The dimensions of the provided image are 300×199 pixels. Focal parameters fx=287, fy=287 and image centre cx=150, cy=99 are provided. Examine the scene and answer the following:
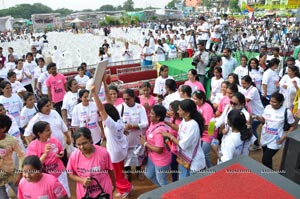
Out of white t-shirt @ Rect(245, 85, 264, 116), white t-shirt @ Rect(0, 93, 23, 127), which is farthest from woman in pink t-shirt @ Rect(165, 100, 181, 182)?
white t-shirt @ Rect(0, 93, 23, 127)

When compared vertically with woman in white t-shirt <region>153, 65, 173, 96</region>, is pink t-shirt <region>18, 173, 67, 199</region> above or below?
below

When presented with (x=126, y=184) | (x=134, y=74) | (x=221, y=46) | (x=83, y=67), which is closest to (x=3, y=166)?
(x=126, y=184)

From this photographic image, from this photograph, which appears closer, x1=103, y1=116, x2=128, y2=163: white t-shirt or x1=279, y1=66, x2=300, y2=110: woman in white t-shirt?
x1=103, y1=116, x2=128, y2=163: white t-shirt

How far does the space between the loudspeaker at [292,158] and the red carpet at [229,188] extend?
1.89ft

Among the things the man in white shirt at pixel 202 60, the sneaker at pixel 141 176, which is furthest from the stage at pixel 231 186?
the man in white shirt at pixel 202 60

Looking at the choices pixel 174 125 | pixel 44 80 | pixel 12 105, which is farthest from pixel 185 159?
pixel 44 80

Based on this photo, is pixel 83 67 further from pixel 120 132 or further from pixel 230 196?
pixel 230 196

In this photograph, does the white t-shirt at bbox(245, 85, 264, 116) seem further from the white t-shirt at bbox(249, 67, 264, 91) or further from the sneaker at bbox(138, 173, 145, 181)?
the sneaker at bbox(138, 173, 145, 181)

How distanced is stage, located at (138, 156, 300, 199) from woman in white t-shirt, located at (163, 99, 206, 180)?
1624 mm

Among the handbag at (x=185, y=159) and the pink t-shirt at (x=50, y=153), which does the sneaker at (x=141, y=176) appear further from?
the pink t-shirt at (x=50, y=153)

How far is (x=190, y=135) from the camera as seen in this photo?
10.9ft

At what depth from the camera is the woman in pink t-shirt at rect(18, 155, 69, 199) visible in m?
2.71

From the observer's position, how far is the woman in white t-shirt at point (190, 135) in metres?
3.35

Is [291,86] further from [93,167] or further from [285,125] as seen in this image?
[93,167]
